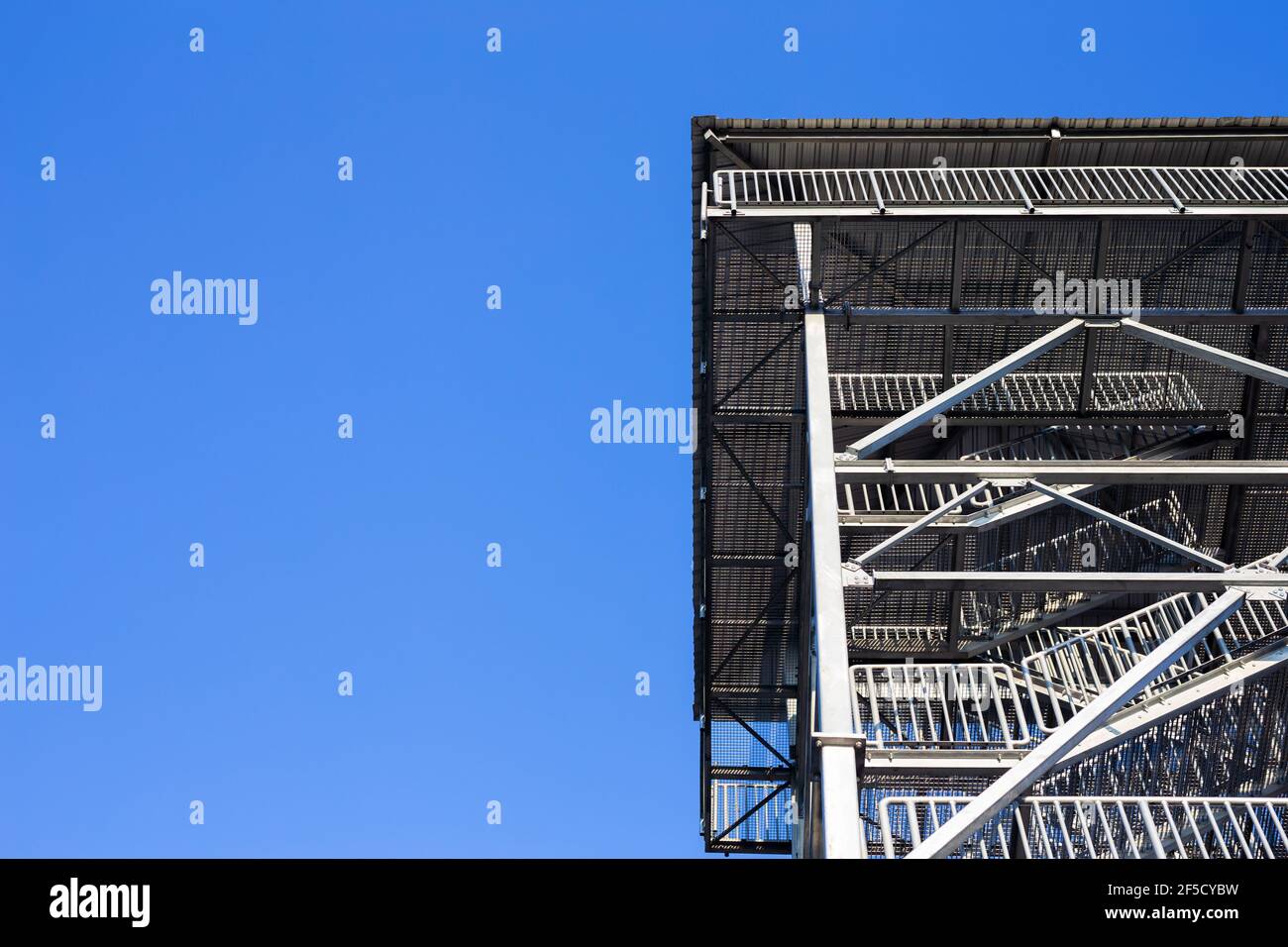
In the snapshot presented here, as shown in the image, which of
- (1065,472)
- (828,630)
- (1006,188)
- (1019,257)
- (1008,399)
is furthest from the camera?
(1008,399)

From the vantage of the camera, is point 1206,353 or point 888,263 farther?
point 888,263

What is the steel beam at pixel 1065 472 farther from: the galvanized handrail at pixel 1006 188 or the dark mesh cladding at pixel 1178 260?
the galvanized handrail at pixel 1006 188

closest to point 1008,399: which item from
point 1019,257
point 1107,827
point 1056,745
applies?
point 1019,257

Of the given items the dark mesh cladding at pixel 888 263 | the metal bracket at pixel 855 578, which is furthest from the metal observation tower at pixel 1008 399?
the metal bracket at pixel 855 578

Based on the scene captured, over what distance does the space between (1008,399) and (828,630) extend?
7.18 m

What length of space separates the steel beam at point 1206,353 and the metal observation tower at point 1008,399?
4 cm

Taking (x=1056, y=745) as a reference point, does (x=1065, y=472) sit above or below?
above

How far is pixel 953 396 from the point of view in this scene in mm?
14961

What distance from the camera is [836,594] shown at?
40.9 ft

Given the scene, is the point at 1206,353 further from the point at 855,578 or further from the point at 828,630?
the point at 828,630

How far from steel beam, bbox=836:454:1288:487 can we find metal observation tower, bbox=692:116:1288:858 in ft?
0.12
